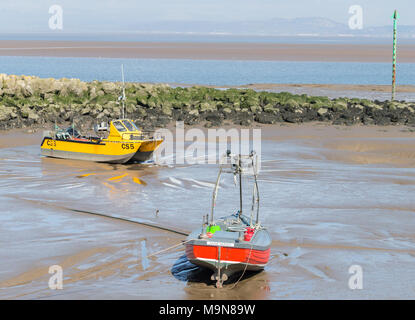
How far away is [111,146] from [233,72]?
4693 cm

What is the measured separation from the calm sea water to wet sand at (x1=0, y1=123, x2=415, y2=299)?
33.2 meters

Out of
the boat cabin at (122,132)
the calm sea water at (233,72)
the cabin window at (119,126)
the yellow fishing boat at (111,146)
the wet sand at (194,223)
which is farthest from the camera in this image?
the calm sea water at (233,72)

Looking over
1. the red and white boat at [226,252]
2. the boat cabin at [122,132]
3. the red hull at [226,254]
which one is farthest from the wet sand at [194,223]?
the boat cabin at [122,132]

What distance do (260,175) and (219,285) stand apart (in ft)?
34.7

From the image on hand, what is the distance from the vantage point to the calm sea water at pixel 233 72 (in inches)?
2377

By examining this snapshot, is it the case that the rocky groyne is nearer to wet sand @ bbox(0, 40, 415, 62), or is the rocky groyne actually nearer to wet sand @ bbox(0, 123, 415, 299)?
wet sand @ bbox(0, 123, 415, 299)

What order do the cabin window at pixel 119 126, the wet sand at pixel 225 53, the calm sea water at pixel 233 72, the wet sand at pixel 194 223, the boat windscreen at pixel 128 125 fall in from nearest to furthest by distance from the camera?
the wet sand at pixel 194 223 < the cabin window at pixel 119 126 < the boat windscreen at pixel 128 125 < the calm sea water at pixel 233 72 < the wet sand at pixel 225 53

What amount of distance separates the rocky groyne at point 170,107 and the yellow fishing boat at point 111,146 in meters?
7.10

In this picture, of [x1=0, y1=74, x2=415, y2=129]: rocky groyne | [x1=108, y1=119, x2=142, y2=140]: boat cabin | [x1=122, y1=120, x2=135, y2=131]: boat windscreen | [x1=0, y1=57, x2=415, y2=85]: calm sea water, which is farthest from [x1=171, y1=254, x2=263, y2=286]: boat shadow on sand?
[x1=0, y1=57, x2=415, y2=85]: calm sea water

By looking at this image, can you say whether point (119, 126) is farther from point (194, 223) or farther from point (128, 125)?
point (194, 223)

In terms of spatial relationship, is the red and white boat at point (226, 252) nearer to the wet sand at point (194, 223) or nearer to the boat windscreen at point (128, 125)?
the wet sand at point (194, 223)

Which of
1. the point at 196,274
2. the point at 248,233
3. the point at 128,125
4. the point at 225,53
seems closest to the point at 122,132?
the point at 128,125

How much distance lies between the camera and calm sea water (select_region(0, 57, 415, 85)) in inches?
2377
